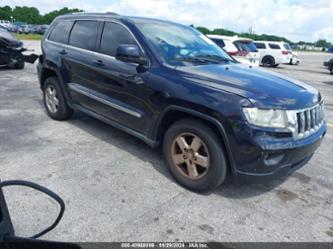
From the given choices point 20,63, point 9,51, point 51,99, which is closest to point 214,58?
point 51,99

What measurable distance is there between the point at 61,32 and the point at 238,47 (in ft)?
34.9

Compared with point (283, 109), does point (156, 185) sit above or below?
below

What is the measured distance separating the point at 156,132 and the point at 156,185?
23.8 inches

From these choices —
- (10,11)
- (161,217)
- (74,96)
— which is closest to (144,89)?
(161,217)

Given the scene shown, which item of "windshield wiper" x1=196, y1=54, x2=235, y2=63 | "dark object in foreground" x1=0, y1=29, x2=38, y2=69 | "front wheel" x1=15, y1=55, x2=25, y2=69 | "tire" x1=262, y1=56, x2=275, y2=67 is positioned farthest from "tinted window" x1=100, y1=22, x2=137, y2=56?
"tire" x1=262, y1=56, x2=275, y2=67

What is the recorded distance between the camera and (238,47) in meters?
14.6

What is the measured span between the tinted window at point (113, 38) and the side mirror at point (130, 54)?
0.89 ft

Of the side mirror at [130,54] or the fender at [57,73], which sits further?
the fender at [57,73]

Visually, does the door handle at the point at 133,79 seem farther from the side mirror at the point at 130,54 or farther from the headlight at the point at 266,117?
the headlight at the point at 266,117

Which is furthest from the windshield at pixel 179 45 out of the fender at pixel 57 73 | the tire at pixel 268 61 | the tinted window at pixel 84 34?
the tire at pixel 268 61

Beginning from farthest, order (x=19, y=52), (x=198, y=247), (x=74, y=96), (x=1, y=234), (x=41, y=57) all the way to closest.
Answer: (x=19, y=52) < (x=41, y=57) < (x=74, y=96) < (x=198, y=247) < (x=1, y=234)

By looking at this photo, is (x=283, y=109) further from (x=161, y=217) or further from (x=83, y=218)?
(x=83, y=218)

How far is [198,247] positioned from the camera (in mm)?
2621

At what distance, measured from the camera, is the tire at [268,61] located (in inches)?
828
